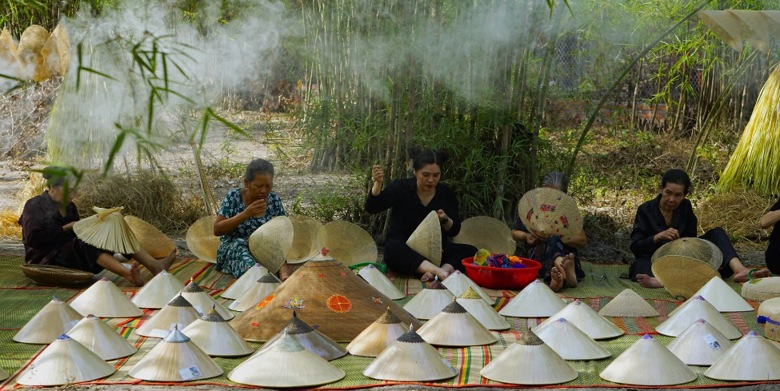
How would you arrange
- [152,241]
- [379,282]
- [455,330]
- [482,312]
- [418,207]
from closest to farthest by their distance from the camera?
[455,330] < [482,312] < [379,282] < [418,207] < [152,241]

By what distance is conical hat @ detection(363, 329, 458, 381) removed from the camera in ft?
10.3

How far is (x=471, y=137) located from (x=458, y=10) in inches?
32.9

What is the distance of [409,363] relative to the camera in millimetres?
3160

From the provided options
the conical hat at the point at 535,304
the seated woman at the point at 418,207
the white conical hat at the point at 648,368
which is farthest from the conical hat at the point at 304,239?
the white conical hat at the point at 648,368

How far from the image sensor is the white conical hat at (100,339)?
11.2ft

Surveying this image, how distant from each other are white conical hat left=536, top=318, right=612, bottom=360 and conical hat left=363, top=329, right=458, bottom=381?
0.49 m

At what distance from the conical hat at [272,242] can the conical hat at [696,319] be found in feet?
6.67

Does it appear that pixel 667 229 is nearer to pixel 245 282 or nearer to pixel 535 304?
pixel 535 304

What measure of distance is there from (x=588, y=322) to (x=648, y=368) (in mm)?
702

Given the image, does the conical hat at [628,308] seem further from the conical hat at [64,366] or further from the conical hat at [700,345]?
the conical hat at [64,366]

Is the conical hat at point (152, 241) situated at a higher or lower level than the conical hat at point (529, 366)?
lower

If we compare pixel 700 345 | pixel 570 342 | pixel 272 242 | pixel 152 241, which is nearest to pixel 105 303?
pixel 272 242

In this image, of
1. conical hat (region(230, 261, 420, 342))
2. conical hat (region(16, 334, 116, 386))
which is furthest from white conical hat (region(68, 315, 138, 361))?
conical hat (region(230, 261, 420, 342))

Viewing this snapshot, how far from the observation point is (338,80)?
6.44m
